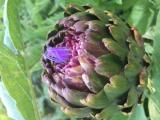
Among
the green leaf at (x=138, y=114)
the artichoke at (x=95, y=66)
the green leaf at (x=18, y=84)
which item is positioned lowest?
the green leaf at (x=138, y=114)

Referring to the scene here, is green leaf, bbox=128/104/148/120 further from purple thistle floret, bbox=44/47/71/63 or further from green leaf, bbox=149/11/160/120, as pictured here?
purple thistle floret, bbox=44/47/71/63

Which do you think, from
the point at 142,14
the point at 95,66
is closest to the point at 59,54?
the point at 95,66

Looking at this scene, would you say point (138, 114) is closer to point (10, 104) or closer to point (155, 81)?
point (155, 81)

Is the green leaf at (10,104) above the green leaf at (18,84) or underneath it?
underneath

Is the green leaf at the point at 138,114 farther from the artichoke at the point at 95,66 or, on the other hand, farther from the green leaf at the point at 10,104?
the green leaf at the point at 10,104

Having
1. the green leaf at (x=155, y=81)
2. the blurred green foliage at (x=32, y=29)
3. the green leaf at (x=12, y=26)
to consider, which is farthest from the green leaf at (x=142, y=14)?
the green leaf at (x=12, y=26)

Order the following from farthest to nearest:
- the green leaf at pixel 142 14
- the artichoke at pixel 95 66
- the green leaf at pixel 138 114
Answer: the green leaf at pixel 142 14 < the green leaf at pixel 138 114 < the artichoke at pixel 95 66

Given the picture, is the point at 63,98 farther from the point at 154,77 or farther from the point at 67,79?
the point at 154,77

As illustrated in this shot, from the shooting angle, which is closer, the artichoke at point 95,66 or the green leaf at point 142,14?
the artichoke at point 95,66
